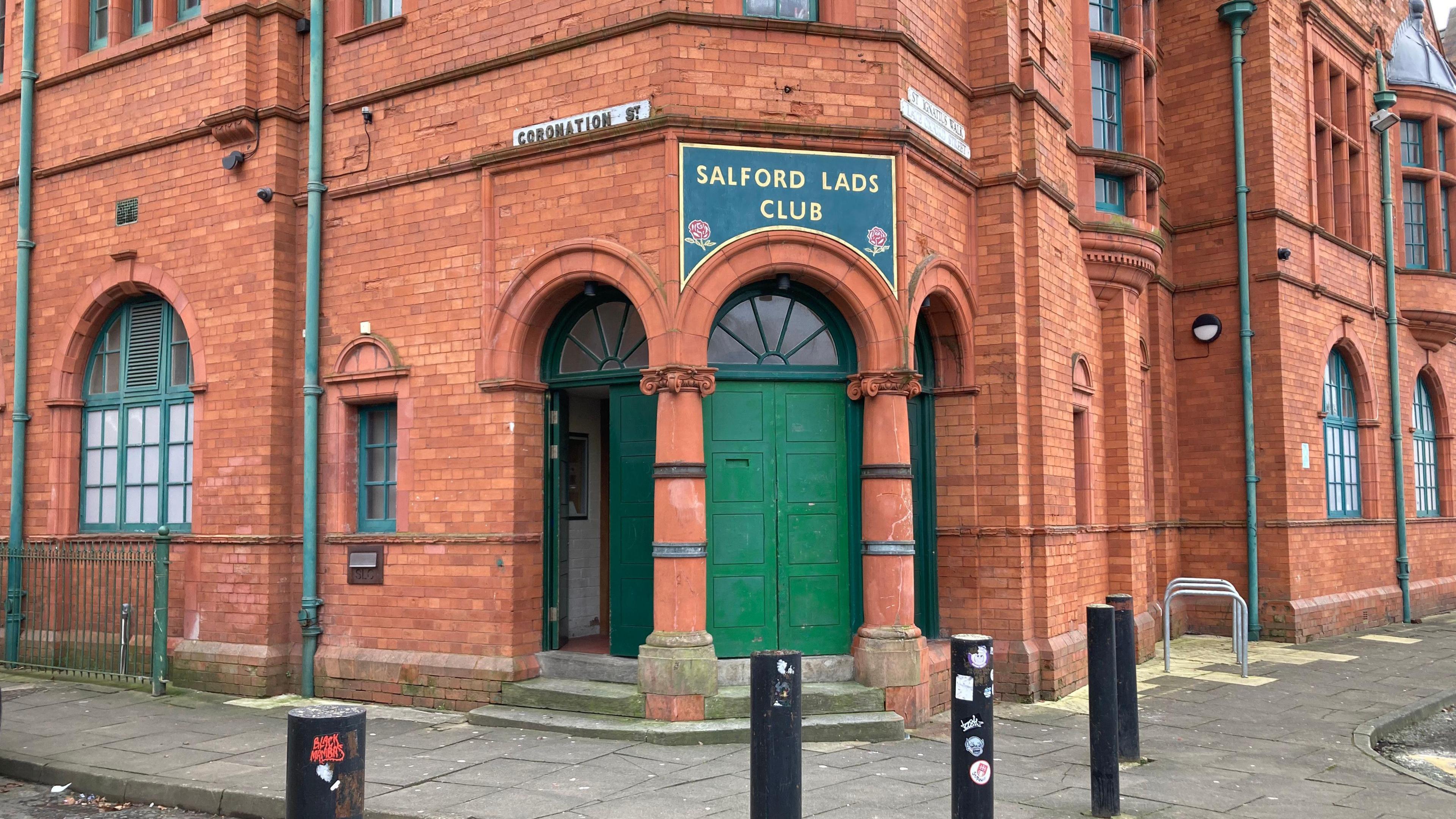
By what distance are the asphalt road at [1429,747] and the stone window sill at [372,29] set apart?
10171 millimetres

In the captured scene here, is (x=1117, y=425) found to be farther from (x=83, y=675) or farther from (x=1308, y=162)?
(x=83, y=675)

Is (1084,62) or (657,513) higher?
(1084,62)

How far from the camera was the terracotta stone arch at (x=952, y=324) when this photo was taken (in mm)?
10039

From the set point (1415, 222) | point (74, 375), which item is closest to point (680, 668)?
point (74, 375)

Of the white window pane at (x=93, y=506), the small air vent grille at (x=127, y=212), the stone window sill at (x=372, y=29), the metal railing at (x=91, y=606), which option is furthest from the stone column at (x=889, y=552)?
the white window pane at (x=93, y=506)

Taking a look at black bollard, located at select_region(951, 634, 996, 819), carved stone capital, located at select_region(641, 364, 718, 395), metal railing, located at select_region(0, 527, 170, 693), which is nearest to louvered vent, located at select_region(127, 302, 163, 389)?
metal railing, located at select_region(0, 527, 170, 693)

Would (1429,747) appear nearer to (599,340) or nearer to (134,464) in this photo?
(599,340)

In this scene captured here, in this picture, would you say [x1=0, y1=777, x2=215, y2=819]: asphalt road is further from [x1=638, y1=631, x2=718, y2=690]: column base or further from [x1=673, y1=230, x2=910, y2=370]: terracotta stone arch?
[x1=673, y1=230, x2=910, y2=370]: terracotta stone arch

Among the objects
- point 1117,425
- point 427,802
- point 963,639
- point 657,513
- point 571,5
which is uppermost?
point 571,5

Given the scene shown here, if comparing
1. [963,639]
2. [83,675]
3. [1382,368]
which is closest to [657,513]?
[963,639]

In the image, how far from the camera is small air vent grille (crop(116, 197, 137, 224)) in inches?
467

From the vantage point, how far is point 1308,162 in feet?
51.8

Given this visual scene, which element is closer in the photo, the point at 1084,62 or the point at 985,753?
the point at 985,753

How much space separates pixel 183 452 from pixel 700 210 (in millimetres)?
6340
